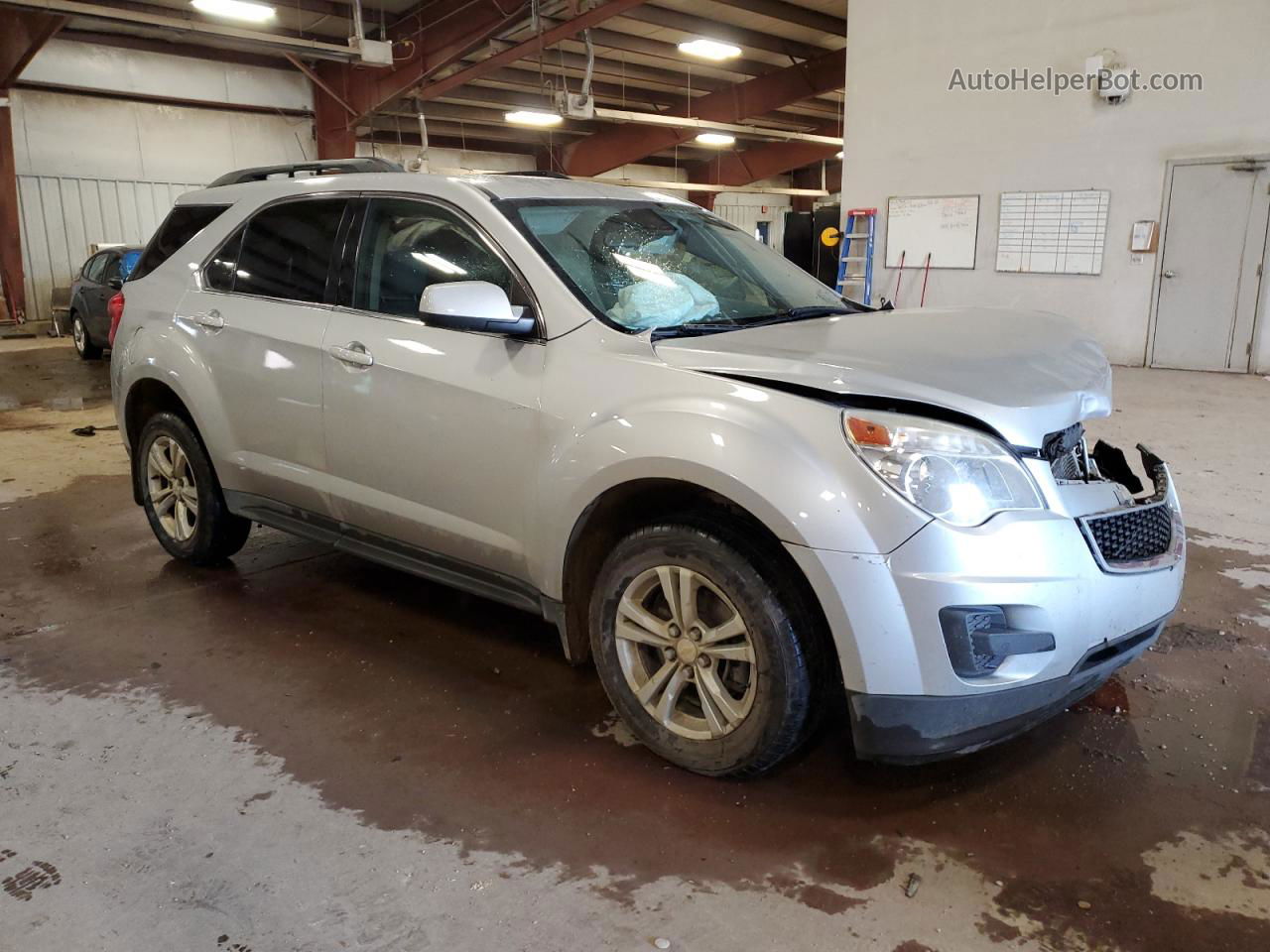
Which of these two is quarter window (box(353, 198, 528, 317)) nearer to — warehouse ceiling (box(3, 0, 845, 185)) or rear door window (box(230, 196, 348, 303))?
rear door window (box(230, 196, 348, 303))

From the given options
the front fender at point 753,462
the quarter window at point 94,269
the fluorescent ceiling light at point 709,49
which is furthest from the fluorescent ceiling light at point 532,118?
the front fender at point 753,462

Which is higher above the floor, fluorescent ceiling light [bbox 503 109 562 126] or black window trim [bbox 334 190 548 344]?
fluorescent ceiling light [bbox 503 109 562 126]

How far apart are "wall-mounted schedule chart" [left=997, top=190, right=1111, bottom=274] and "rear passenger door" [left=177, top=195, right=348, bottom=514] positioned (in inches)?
358

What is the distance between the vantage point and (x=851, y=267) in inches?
474

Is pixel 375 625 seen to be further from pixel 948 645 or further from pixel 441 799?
pixel 948 645

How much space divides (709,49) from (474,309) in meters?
13.5

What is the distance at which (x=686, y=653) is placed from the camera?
2.41 metres

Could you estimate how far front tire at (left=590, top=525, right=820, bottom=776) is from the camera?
2223 millimetres

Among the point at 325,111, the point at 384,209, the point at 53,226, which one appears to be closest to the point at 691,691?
the point at 384,209

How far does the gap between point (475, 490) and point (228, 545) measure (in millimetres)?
1828

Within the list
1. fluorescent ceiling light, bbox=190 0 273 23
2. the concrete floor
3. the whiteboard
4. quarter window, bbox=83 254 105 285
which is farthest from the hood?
quarter window, bbox=83 254 105 285

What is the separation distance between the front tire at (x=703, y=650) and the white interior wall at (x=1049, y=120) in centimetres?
930

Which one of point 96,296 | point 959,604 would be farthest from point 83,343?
point 959,604

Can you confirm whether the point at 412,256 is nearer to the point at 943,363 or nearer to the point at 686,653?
the point at 686,653
